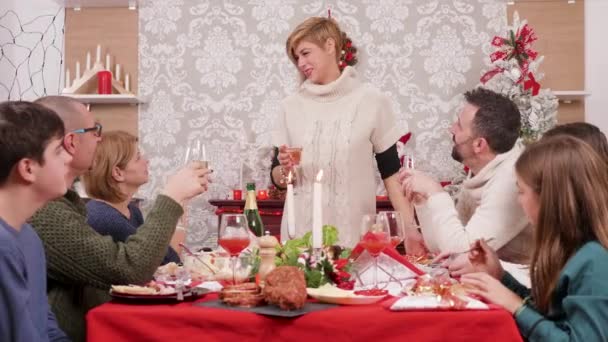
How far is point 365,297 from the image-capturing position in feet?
5.67

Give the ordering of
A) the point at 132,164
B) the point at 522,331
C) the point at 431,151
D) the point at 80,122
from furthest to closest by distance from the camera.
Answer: the point at 431,151, the point at 132,164, the point at 80,122, the point at 522,331

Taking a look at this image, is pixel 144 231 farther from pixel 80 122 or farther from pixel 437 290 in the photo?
pixel 437 290

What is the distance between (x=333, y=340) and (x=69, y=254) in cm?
69

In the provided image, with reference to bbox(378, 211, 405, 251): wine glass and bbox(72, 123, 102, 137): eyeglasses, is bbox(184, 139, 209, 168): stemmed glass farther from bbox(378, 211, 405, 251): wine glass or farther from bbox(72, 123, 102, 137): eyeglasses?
bbox(378, 211, 405, 251): wine glass

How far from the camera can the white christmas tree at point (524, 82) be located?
4520 millimetres

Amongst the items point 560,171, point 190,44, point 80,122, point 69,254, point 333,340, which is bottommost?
point 333,340

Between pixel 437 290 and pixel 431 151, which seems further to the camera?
pixel 431 151

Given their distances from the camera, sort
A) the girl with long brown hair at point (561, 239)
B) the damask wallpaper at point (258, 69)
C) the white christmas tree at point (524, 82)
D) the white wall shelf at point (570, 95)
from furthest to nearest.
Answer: the damask wallpaper at point (258, 69) < the white wall shelf at point (570, 95) < the white christmas tree at point (524, 82) < the girl with long brown hair at point (561, 239)

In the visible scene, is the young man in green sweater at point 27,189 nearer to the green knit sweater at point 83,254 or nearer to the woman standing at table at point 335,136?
the green knit sweater at point 83,254

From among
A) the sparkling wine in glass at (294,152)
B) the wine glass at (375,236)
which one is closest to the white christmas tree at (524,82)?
the sparkling wine in glass at (294,152)

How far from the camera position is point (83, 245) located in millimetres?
1780

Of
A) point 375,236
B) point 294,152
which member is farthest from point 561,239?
point 294,152

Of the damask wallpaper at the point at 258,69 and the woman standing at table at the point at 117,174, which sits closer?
the woman standing at table at the point at 117,174

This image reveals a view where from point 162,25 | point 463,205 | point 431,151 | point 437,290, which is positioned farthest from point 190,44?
point 437,290
